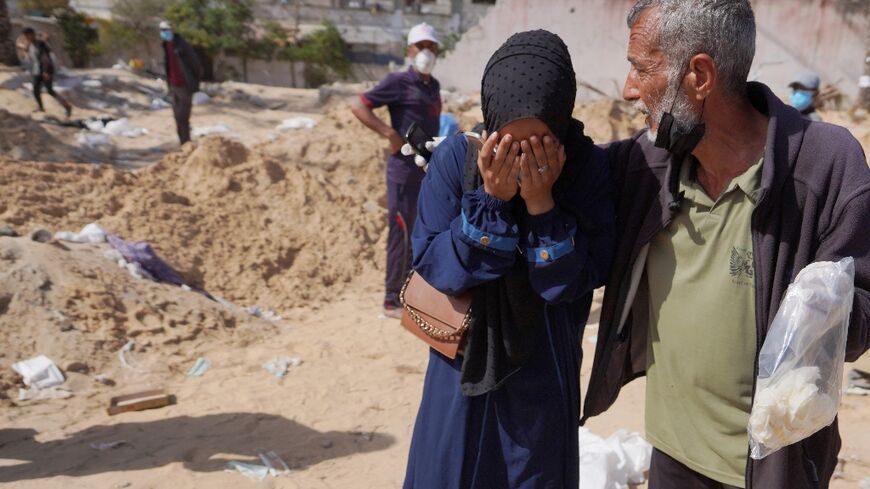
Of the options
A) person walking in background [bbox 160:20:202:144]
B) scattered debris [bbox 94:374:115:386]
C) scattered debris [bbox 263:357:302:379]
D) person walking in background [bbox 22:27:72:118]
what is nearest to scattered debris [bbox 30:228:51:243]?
scattered debris [bbox 94:374:115:386]

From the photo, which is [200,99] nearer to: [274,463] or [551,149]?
[274,463]

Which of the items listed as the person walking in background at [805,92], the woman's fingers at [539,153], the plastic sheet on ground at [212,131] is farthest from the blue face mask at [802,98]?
the plastic sheet on ground at [212,131]

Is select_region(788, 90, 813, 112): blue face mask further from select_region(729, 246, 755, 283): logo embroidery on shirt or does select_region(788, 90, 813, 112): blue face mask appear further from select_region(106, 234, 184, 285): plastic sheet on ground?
select_region(106, 234, 184, 285): plastic sheet on ground

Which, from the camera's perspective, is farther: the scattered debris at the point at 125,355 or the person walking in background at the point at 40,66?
the person walking in background at the point at 40,66

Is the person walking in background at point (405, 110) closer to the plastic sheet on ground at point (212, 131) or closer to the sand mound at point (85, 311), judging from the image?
the sand mound at point (85, 311)

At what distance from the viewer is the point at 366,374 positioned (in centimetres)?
514

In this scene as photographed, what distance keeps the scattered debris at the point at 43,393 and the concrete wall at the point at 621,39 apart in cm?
1314

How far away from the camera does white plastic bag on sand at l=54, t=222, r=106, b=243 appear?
6.34m

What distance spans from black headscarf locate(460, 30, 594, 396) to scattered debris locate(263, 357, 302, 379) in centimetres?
347

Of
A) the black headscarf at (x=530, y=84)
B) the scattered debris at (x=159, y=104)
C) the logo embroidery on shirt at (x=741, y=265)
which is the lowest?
the scattered debris at (x=159, y=104)

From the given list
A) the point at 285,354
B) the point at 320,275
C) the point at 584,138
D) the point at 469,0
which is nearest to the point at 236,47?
the point at 469,0

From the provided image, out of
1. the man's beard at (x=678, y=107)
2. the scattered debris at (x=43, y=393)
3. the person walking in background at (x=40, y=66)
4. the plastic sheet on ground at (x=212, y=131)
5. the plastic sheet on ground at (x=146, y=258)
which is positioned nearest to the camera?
the man's beard at (x=678, y=107)

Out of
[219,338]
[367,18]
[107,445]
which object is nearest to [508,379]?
[107,445]

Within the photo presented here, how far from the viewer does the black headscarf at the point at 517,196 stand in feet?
5.42
